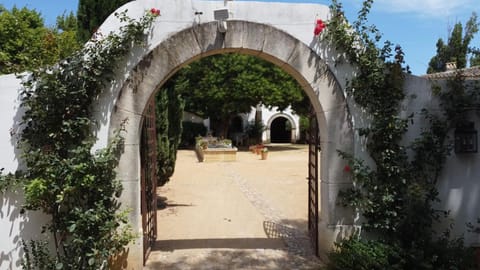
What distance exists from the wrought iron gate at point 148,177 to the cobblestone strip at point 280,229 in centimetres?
209

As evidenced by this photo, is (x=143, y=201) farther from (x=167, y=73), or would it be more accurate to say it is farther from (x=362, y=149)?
(x=362, y=149)

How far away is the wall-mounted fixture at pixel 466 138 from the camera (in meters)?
4.44

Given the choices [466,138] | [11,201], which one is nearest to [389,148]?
[466,138]

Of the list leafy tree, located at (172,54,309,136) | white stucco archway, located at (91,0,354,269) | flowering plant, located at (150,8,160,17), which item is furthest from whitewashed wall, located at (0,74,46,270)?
leafy tree, located at (172,54,309,136)

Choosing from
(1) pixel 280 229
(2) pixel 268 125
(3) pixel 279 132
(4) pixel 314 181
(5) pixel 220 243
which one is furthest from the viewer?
(3) pixel 279 132

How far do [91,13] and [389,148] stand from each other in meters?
6.08

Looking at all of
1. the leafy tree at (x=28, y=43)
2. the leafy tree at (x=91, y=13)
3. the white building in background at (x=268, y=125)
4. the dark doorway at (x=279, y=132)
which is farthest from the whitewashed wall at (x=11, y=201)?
the dark doorway at (x=279, y=132)

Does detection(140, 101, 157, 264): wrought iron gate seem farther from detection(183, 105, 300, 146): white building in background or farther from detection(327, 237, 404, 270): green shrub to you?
detection(183, 105, 300, 146): white building in background

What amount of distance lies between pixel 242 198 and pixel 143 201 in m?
5.12

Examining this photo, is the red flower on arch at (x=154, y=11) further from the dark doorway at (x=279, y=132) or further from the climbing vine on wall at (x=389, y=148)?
the dark doorway at (x=279, y=132)

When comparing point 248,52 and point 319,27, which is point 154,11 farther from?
point 319,27

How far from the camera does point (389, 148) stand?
441cm

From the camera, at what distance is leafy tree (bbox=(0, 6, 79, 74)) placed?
438 cm

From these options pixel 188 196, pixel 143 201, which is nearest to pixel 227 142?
pixel 188 196
